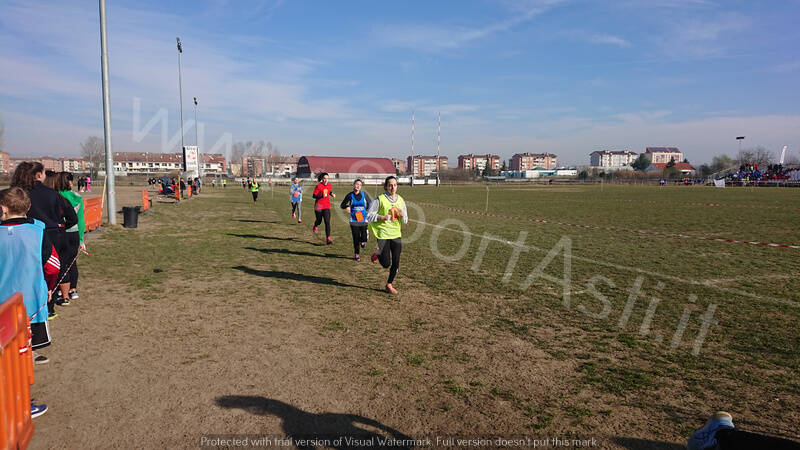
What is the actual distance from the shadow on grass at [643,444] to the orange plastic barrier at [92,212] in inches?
616

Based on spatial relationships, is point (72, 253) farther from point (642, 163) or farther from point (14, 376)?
point (642, 163)

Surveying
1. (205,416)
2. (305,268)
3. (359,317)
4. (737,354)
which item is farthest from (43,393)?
(737,354)

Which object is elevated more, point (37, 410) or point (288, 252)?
point (288, 252)

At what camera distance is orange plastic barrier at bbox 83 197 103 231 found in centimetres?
1425

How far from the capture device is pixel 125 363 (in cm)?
482

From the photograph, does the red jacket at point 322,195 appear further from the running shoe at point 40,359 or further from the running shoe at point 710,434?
the running shoe at point 710,434

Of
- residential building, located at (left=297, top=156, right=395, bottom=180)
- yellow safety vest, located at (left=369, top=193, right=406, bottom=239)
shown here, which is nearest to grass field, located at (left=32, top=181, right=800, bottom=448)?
yellow safety vest, located at (left=369, top=193, right=406, bottom=239)

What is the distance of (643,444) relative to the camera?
11.3ft

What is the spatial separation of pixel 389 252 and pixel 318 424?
443 cm

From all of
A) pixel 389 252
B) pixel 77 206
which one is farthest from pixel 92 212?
pixel 389 252

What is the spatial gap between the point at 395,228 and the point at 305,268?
10.1ft

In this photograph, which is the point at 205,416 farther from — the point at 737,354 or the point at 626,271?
the point at 626,271

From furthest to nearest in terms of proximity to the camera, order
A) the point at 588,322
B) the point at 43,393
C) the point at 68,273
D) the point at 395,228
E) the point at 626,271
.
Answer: the point at 626,271 → the point at 395,228 → the point at 68,273 → the point at 588,322 → the point at 43,393

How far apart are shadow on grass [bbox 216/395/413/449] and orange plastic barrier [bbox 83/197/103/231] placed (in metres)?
13.1
